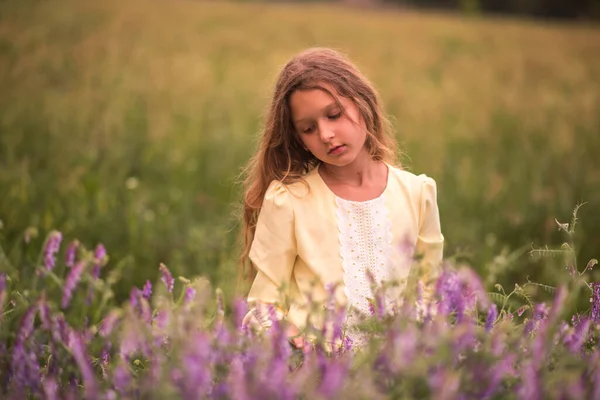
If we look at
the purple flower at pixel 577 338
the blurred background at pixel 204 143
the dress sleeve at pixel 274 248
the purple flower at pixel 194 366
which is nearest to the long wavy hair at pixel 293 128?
the dress sleeve at pixel 274 248

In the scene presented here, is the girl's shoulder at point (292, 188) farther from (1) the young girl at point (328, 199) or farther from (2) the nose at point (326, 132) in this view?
(2) the nose at point (326, 132)

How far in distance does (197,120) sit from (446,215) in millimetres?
2373

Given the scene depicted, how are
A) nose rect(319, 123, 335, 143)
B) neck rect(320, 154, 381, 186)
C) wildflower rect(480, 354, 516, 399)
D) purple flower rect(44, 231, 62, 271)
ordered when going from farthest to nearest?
neck rect(320, 154, 381, 186) < nose rect(319, 123, 335, 143) < purple flower rect(44, 231, 62, 271) < wildflower rect(480, 354, 516, 399)

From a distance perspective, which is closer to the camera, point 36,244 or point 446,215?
point 36,244

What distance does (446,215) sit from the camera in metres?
4.59

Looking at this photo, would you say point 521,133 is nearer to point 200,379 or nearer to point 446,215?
point 446,215

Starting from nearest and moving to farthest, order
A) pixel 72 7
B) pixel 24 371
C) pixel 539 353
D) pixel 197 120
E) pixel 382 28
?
pixel 539 353 < pixel 24 371 < pixel 197 120 < pixel 72 7 < pixel 382 28

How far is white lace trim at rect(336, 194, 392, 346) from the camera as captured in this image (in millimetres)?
2297

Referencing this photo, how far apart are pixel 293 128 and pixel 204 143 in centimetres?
298

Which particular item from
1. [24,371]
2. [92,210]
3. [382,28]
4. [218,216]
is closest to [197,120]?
[218,216]

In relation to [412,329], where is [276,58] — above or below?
below

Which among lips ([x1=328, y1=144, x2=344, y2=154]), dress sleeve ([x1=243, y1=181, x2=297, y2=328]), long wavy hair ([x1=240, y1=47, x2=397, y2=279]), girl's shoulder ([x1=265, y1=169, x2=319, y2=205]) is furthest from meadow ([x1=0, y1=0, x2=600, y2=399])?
lips ([x1=328, y1=144, x2=344, y2=154])

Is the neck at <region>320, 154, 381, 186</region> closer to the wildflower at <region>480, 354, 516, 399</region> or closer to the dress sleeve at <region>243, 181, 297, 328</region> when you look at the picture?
the dress sleeve at <region>243, 181, 297, 328</region>

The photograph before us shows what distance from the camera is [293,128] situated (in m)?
2.40
